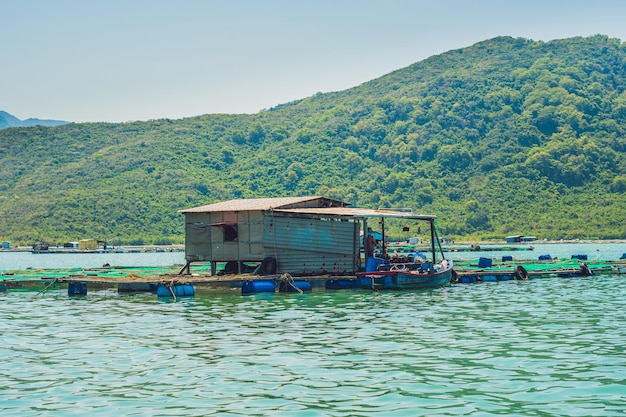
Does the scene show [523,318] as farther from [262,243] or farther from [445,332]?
[262,243]

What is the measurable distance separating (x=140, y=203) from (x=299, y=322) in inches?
6068

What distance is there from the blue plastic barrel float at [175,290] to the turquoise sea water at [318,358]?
10.7ft

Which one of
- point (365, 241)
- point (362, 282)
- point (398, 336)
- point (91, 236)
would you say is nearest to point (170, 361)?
point (398, 336)

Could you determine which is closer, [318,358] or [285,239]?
[318,358]

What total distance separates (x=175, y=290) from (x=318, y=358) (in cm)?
2041

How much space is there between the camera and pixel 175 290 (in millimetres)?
42312

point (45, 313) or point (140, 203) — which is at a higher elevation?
point (140, 203)

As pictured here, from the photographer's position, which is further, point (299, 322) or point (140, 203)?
point (140, 203)

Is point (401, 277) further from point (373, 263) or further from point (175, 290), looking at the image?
point (175, 290)

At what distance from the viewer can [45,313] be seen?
1421 inches

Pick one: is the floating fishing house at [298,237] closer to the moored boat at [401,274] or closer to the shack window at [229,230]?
the shack window at [229,230]

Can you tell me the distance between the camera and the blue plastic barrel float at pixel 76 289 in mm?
45353

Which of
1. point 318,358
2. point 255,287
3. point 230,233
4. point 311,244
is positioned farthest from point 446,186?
point 318,358

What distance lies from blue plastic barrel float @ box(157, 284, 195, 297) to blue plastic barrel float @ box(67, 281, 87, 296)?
5.61 metres
